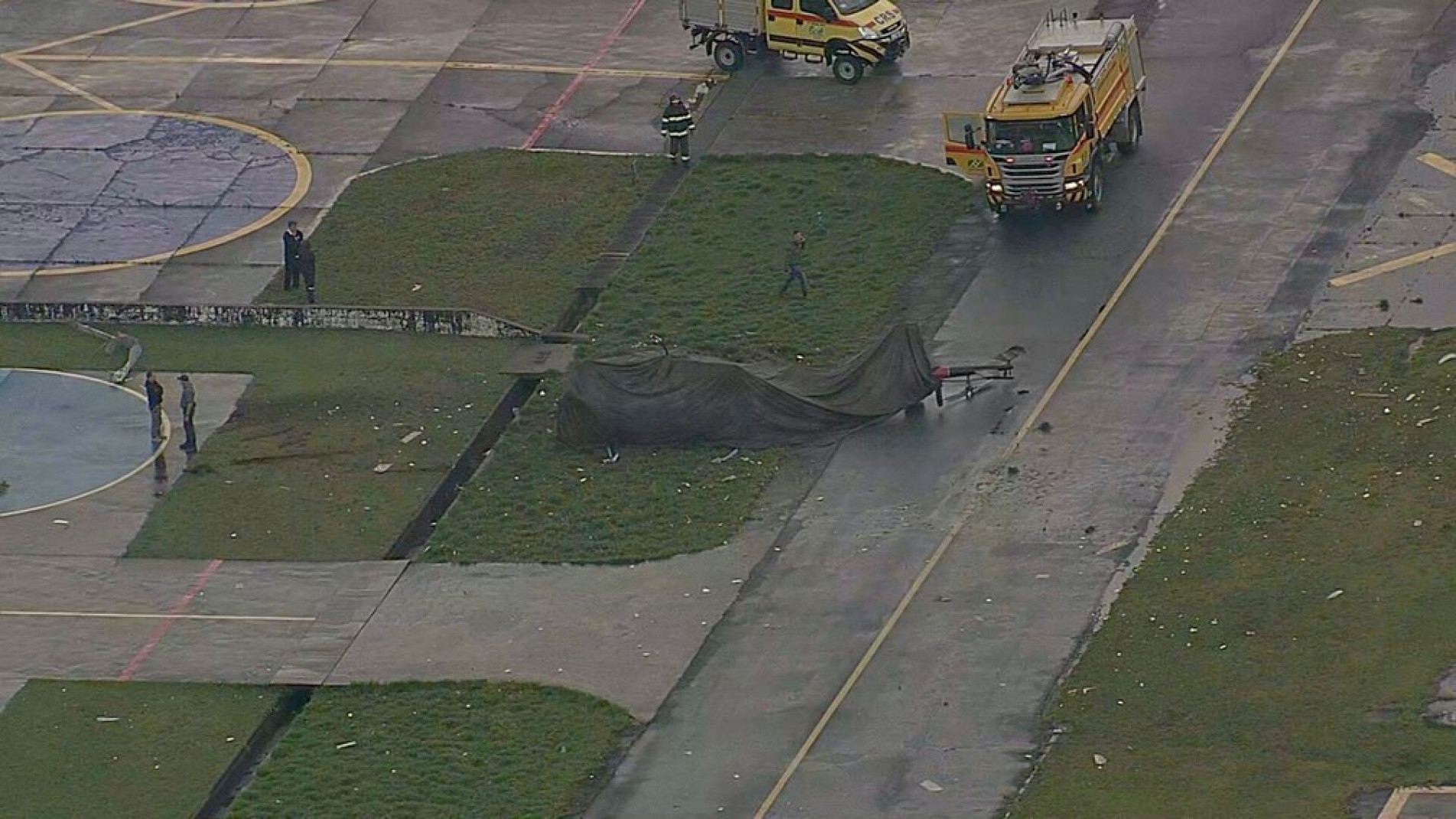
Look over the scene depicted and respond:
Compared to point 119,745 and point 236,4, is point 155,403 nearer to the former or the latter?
point 119,745

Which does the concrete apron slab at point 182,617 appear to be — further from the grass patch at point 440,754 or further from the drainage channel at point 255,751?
the grass patch at point 440,754

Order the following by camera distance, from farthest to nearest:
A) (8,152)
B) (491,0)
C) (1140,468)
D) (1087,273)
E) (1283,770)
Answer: (491,0) < (8,152) < (1087,273) < (1140,468) < (1283,770)

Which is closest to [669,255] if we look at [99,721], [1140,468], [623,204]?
[623,204]

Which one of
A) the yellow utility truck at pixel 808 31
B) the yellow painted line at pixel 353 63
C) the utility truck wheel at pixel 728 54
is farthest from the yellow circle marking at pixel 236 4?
the utility truck wheel at pixel 728 54

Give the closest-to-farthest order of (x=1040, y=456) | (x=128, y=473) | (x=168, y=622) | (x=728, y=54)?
(x=168, y=622) < (x=1040, y=456) < (x=128, y=473) < (x=728, y=54)

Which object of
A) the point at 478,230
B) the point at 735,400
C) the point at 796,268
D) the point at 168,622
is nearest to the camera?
the point at 168,622

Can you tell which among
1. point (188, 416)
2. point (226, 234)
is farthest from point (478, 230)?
point (188, 416)

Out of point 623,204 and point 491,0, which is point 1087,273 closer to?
point 623,204
